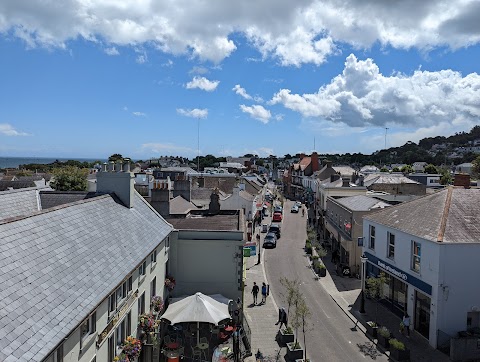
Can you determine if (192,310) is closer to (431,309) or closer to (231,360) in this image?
(231,360)

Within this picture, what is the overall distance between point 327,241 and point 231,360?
103 feet

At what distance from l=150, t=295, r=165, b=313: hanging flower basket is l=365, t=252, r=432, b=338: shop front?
13340 mm

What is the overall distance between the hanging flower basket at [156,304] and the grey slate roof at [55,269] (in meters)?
3.27

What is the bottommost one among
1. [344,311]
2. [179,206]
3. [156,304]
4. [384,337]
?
[344,311]

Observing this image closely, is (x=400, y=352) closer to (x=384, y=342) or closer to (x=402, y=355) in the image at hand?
(x=402, y=355)

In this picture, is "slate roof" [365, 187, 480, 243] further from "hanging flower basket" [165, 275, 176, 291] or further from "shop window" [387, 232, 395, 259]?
"hanging flower basket" [165, 275, 176, 291]

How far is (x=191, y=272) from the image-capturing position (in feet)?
74.2

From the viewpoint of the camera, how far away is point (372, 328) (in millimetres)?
21500

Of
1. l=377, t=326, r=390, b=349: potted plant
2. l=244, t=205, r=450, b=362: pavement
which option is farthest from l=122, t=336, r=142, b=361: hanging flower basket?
l=377, t=326, r=390, b=349: potted plant

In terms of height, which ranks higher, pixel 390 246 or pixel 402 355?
pixel 390 246

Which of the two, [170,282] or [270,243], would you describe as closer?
[170,282]

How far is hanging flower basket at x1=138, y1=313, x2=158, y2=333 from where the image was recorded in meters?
16.4

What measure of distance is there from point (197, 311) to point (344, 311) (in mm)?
10958

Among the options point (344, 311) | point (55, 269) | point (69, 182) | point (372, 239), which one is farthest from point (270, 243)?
point (55, 269)
